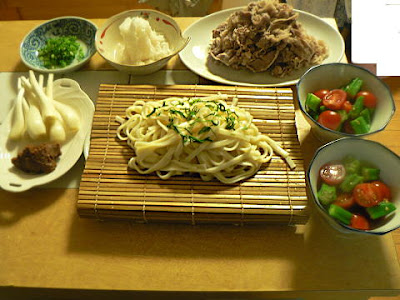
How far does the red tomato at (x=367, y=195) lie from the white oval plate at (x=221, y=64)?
2.59 feet

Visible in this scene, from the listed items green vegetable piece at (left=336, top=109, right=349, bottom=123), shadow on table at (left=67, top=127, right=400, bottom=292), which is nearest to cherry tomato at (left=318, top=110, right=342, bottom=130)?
green vegetable piece at (left=336, top=109, right=349, bottom=123)

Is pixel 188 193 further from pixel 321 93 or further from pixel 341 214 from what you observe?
pixel 321 93

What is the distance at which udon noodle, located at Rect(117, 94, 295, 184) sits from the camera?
1484 millimetres

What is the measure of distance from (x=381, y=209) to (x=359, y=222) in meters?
0.09

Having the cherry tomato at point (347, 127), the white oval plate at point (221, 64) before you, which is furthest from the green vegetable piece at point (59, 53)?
the cherry tomato at point (347, 127)

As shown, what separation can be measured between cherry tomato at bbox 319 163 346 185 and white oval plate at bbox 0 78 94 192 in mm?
1097

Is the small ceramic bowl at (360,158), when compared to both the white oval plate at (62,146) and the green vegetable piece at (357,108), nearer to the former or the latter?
the green vegetable piece at (357,108)

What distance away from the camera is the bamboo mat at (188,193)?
140cm

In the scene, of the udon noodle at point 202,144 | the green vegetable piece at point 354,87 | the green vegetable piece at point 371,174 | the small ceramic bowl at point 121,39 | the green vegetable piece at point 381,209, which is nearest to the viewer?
the green vegetable piece at point 381,209

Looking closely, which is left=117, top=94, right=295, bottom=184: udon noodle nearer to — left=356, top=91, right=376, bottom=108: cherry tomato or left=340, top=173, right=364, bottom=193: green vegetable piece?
left=340, top=173, right=364, bottom=193: green vegetable piece

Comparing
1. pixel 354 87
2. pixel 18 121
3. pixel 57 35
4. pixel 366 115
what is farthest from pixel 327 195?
pixel 57 35

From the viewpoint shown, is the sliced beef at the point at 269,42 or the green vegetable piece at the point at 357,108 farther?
the sliced beef at the point at 269,42

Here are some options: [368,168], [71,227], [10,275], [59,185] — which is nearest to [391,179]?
[368,168]

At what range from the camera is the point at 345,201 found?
131 cm
